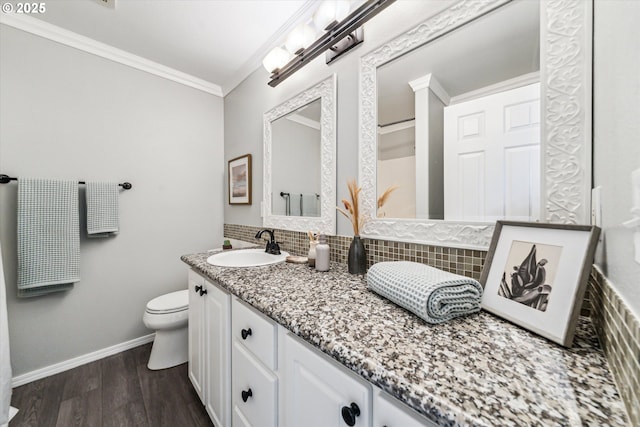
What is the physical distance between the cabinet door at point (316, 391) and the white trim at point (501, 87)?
97 centimetres

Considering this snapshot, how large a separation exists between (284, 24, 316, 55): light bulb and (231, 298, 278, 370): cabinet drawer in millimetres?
1466

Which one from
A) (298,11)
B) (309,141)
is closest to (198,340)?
(309,141)

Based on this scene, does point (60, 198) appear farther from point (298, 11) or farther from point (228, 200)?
point (298, 11)

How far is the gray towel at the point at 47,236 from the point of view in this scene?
1.49 metres

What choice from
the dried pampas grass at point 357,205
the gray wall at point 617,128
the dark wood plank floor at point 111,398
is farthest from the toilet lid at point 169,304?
the gray wall at point 617,128

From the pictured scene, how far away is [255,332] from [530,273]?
0.84 meters

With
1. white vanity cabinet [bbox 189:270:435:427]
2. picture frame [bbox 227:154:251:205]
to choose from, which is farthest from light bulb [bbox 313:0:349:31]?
white vanity cabinet [bbox 189:270:435:427]

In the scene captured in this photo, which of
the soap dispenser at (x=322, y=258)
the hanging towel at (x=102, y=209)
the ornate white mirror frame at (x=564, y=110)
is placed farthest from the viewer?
the hanging towel at (x=102, y=209)

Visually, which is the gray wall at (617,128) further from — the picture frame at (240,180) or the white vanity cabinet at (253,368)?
the picture frame at (240,180)

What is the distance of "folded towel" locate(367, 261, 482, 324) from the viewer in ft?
1.99

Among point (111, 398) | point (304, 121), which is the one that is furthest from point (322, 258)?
point (111, 398)

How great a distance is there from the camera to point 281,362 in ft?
2.42

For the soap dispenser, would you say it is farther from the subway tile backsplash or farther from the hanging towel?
the hanging towel

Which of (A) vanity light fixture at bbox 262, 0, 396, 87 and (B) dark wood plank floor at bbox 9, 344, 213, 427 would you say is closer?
(A) vanity light fixture at bbox 262, 0, 396, 87
